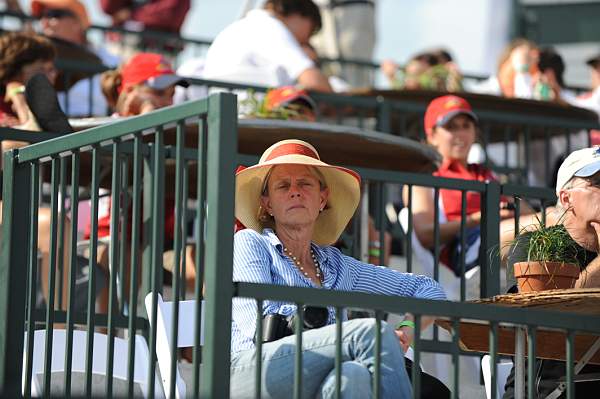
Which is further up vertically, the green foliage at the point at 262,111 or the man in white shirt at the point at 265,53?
the man in white shirt at the point at 265,53

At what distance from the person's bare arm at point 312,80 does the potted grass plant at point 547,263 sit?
461 centimetres

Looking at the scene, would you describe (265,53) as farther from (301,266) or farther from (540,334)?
(540,334)

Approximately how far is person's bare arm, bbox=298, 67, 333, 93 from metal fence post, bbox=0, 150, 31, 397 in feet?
16.1

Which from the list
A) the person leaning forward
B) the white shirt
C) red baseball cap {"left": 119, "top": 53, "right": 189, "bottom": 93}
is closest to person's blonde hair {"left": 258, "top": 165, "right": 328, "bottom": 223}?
the person leaning forward

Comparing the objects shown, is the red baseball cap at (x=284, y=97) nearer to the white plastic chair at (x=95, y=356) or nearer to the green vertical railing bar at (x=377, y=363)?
the white plastic chair at (x=95, y=356)

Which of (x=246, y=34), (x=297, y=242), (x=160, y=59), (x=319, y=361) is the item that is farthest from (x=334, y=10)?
(x=319, y=361)

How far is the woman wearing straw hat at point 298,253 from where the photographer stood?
5391mm

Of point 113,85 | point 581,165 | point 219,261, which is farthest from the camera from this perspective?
point 113,85

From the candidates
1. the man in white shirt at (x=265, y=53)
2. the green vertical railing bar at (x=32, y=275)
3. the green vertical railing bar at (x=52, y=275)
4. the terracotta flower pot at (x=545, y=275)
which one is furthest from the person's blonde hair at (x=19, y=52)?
the terracotta flower pot at (x=545, y=275)

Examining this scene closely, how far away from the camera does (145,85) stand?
29.8 feet

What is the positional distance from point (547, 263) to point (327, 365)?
105cm

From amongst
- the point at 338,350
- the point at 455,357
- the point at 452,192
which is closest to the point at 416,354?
the point at 455,357

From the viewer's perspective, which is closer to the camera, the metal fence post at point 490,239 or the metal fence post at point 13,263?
the metal fence post at point 13,263

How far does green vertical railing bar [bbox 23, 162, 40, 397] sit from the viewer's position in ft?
18.3
